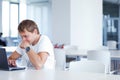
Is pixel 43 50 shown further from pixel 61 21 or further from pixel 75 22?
pixel 75 22

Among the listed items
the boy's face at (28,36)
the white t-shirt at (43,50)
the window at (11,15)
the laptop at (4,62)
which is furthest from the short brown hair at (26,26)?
the window at (11,15)

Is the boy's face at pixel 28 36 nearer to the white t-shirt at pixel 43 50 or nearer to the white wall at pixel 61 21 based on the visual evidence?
the white t-shirt at pixel 43 50

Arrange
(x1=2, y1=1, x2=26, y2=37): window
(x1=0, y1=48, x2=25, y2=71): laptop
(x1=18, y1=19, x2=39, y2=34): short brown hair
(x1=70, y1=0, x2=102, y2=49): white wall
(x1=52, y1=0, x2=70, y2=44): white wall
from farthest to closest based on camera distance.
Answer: (x1=2, y1=1, x2=26, y2=37): window, (x1=70, y1=0, x2=102, y2=49): white wall, (x1=52, y1=0, x2=70, y2=44): white wall, (x1=18, y1=19, x2=39, y2=34): short brown hair, (x1=0, y1=48, x2=25, y2=71): laptop

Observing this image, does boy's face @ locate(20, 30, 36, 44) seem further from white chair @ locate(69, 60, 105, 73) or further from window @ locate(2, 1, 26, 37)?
window @ locate(2, 1, 26, 37)

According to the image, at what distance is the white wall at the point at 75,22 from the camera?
743cm

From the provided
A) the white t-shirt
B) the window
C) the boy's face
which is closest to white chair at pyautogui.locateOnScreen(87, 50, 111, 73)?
the white t-shirt

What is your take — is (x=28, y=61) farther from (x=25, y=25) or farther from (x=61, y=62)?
(x=61, y=62)

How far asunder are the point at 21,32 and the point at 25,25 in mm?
82

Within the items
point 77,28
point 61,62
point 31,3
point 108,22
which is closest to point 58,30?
point 77,28

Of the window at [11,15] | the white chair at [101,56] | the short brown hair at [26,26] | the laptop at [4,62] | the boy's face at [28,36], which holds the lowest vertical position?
the white chair at [101,56]

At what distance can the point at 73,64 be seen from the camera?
9.32 ft

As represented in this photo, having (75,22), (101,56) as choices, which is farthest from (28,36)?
(75,22)

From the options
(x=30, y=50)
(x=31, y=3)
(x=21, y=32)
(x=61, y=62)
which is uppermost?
(x=31, y=3)

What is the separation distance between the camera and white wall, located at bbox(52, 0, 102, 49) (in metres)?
7.43
